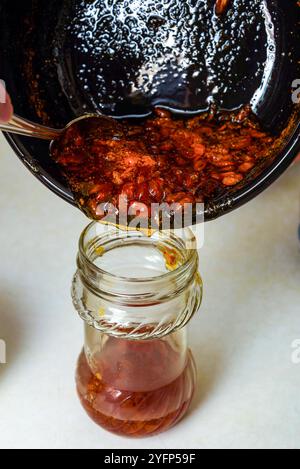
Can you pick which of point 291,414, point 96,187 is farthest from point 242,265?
point 96,187

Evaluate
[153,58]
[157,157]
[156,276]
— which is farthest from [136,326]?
[153,58]

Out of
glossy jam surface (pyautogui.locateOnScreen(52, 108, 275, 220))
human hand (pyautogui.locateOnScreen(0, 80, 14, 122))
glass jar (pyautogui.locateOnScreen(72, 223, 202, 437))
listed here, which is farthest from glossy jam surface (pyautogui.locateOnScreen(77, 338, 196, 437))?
human hand (pyautogui.locateOnScreen(0, 80, 14, 122))

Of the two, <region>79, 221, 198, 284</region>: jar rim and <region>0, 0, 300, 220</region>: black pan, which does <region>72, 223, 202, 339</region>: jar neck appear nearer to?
<region>79, 221, 198, 284</region>: jar rim

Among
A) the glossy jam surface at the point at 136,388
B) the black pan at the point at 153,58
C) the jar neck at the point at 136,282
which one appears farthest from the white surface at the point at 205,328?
the black pan at the point at 153,58

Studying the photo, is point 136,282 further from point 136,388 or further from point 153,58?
point 153,58

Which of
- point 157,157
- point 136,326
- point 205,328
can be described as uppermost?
point 157,157

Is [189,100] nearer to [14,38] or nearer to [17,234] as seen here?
[14,38]

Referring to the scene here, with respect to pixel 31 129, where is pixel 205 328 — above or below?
below
